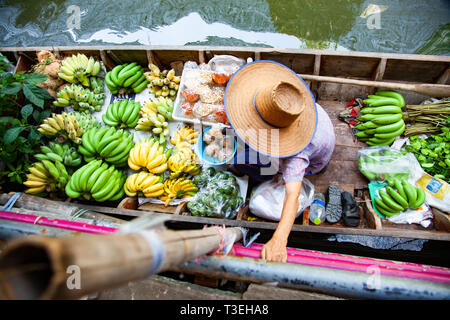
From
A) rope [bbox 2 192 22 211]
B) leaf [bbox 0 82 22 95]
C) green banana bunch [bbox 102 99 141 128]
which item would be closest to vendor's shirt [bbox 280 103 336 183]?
green banana bunch [bbox 102 99 141 128]

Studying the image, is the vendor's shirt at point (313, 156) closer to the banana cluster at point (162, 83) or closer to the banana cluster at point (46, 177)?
the banana cluster at point (162, 83)

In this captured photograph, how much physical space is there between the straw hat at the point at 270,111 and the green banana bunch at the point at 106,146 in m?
1.39

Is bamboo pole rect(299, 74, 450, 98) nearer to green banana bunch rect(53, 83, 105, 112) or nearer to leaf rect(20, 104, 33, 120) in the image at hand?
green banana bunch rect(53, 83, 105, 112)

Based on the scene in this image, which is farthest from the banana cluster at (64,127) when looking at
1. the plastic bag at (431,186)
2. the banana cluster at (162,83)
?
the plastic bag at (431,186)

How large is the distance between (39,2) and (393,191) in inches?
270

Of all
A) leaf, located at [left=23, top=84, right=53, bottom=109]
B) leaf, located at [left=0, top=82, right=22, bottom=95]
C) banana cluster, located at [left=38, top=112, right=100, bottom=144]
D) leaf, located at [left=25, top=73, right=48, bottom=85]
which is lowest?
banana cluster, located at [left=38, top=112, right=100, bottom=144]

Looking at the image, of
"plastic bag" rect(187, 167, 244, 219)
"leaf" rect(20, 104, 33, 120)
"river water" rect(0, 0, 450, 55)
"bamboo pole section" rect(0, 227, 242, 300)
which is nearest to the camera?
"bamboo pole section" rect(0, 227, 242, 300)

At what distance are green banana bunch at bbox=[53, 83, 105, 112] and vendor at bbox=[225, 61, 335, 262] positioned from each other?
6.65 ft

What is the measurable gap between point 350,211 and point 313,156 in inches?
31.7

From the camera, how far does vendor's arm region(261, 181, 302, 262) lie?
6.37 feet

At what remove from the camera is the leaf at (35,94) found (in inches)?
116

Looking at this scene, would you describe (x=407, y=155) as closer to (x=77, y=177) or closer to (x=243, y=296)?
(x=243, y=296)
